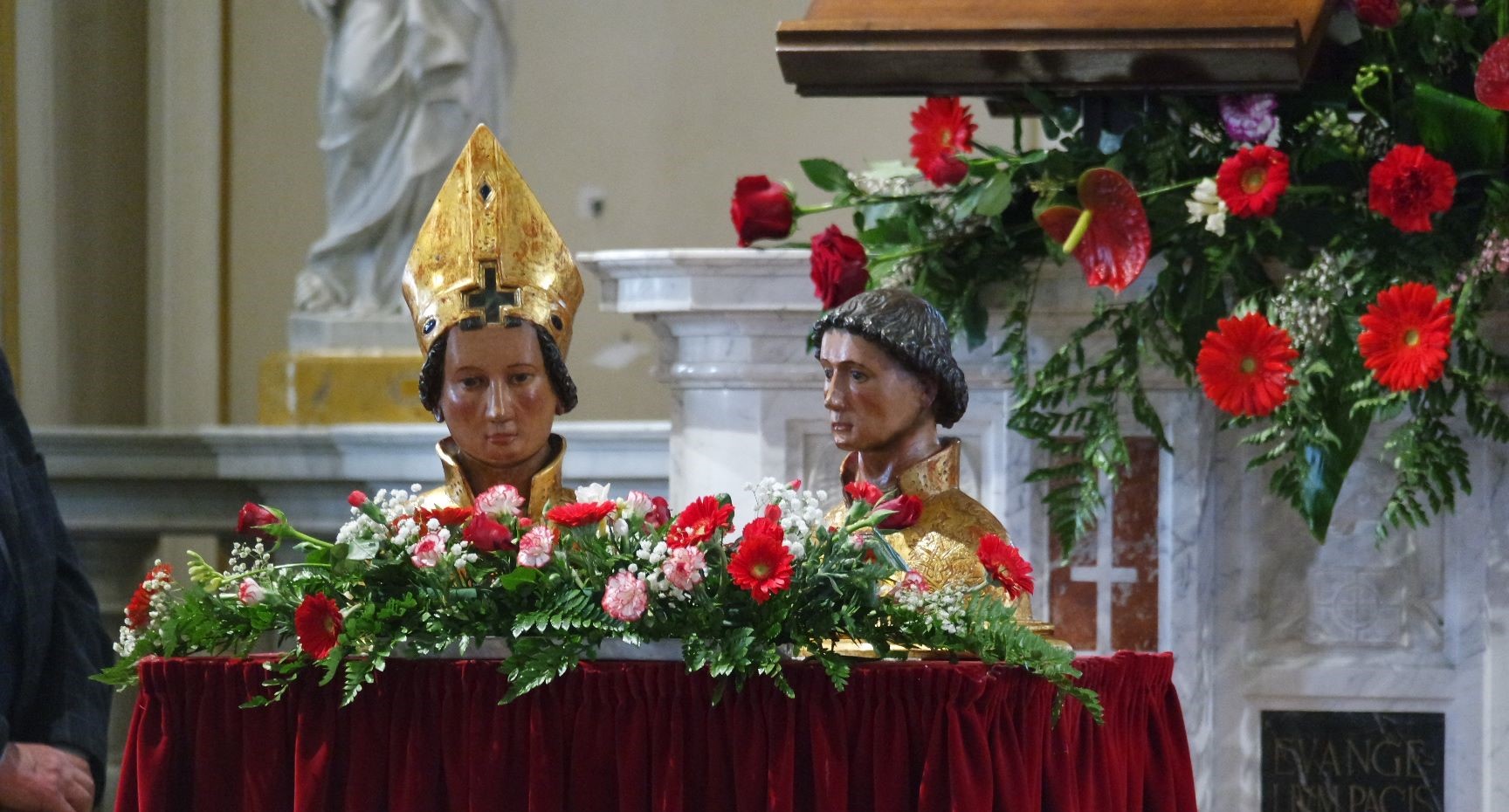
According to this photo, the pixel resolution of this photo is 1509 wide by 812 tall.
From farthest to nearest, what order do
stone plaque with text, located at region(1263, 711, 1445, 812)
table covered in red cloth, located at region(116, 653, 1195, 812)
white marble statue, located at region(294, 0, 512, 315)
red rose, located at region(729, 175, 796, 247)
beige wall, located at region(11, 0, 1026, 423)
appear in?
beige wall, located at region(11, 0, 1026, 423), white marble statue, located at region(294, 0, 512, 315), red rose, located at region(729, 175, 796, 247), stone plaque with text, located at region(1263, 711, 1445, 812), table covered in red cloth, located at region(116, 653, 1195, 812)

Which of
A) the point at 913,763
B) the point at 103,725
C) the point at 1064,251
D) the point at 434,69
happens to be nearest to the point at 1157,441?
the point at 1064,251

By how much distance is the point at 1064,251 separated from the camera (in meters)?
3.55

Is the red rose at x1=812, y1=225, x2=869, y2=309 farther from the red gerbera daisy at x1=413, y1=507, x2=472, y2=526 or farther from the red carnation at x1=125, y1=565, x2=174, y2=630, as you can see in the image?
the red carnation at x1=125, y1=565, x2=174, y2=630

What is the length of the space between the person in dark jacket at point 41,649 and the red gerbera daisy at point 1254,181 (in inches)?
77.1

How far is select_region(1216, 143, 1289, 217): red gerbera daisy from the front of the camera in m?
3.41

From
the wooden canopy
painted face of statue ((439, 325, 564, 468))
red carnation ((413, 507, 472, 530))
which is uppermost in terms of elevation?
the wooden canopy

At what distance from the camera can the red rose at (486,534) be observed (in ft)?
8.75

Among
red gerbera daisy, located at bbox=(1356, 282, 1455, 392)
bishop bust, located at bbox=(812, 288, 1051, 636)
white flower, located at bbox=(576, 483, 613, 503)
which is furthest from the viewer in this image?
red gerbera daisy, located at bbox=(1356, 282, 1455, 392)

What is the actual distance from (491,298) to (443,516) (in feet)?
1.53

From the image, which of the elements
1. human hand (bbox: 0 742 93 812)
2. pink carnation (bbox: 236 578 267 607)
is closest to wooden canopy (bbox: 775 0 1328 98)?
pink carnation (bbox: 236 578 267 607)

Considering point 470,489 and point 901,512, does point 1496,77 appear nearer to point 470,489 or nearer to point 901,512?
point 901,512

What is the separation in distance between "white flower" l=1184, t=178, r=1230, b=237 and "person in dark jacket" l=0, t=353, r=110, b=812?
75.0 inches

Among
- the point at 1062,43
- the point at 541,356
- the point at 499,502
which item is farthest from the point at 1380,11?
the point at 499,502

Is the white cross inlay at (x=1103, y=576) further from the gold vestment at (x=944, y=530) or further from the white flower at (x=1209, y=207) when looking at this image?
the gold vestment at (x=944, y=530)
